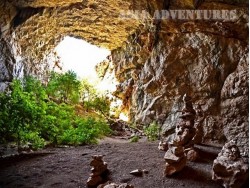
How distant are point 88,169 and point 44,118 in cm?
227

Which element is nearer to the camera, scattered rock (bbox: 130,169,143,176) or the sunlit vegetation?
scattered rock (bbox: 130,169,143,176)

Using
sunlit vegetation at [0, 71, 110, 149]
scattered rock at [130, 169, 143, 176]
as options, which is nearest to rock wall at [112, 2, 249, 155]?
scattered rock at [130, 169, 143, 176]

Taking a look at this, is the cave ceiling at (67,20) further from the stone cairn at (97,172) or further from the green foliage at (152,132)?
the stone cairn at (97,172)

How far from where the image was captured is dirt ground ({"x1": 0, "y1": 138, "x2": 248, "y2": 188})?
4.19 metres

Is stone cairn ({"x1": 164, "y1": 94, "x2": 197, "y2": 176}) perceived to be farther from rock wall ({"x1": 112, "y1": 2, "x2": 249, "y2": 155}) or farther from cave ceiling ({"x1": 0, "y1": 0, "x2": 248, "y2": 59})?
cave ceiling ({"x1": 0, "y1": 0, "x2": 248, "y2": 59})

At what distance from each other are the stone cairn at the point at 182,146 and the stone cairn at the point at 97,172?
988 mm

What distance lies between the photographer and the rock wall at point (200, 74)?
Result: 5.87m

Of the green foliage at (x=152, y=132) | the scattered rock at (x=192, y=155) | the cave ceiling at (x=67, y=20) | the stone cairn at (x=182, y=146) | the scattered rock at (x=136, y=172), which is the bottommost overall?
the green foliage at (x=152, y=132)

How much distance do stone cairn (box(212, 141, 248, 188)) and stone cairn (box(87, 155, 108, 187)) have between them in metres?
1.68

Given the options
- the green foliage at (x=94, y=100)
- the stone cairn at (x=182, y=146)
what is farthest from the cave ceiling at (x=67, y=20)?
the stone cairn at (x=182, y=146)

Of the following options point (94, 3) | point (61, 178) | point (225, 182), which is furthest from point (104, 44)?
point (225, 182)

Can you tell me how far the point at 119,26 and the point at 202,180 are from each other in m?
7.84

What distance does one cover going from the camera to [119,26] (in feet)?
35.3

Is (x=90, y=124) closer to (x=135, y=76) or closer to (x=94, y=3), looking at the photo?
(x=94, y=3)
